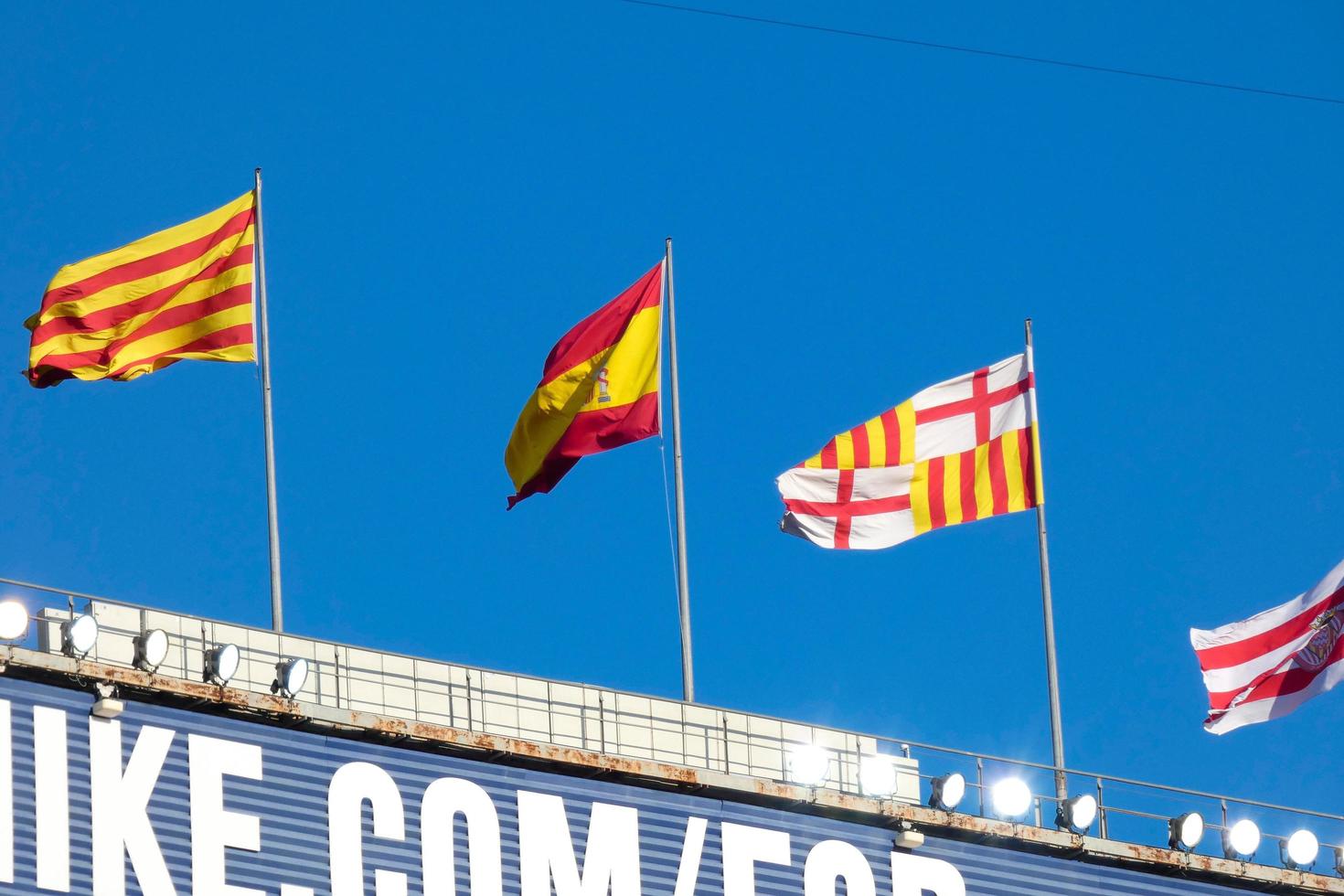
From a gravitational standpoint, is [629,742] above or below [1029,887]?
above

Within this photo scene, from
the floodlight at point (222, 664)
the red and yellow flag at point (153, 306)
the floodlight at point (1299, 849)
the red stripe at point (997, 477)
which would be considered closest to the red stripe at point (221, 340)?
the red and yellow flag at point (153, 306)

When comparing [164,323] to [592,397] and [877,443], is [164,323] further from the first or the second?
[877,443]

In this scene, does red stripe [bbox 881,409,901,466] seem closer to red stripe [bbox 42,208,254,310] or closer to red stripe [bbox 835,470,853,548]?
red stripe [bbox 835,470,853,548]

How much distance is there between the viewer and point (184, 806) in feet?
133

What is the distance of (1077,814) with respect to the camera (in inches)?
1893

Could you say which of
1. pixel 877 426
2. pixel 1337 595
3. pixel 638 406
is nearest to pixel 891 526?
pixel 877 426

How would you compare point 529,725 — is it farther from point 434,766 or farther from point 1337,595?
point 1337,595

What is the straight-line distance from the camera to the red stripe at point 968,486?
159 feet

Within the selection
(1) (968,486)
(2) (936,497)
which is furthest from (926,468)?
(1) (968,486)

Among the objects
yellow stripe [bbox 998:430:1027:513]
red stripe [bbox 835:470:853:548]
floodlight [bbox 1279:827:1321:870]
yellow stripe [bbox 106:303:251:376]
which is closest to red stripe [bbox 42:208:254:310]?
yellow stripe [bbox 106:303:251:376]

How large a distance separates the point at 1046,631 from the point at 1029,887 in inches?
192

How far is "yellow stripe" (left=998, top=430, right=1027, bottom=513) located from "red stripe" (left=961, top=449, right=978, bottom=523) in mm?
764

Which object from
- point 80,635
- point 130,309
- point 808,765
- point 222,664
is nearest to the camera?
point 80,635

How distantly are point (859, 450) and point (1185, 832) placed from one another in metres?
8.78
